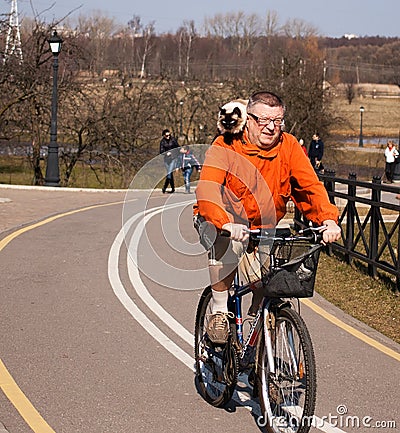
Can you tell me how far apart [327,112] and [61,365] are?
4456 centimetres

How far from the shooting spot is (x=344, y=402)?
636 centimetres

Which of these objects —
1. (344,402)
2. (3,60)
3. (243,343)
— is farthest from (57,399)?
(3,60)

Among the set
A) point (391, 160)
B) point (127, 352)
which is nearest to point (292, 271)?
point (127, 352)

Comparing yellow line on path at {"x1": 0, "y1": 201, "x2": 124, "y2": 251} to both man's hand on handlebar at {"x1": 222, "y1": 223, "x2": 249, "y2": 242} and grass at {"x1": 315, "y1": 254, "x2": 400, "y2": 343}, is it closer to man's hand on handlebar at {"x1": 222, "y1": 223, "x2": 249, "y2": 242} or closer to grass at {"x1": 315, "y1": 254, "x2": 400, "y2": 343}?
grass at {"x1": 315, "y1": 254, "x2": 400, "y2": 343}

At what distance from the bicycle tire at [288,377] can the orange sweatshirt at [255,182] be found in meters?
0.68

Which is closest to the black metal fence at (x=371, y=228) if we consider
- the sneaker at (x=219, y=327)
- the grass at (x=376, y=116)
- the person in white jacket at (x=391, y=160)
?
the sneaker at (x=219, y=327)

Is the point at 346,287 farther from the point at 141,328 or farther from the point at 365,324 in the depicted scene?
the point at 141,328

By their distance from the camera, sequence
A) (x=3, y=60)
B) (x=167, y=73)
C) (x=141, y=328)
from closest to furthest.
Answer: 1. (x=141, y=328)
2. (x=3, y=60)
3. (x=167, y=73)

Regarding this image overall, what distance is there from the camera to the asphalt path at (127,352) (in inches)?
236

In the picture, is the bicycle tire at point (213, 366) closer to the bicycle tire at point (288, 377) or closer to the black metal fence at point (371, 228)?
the bicycle tire at point (288, 377)

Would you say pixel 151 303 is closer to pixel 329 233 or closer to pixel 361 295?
pixel 361 295

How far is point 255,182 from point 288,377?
1228 millimetres

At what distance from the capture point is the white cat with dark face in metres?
5.73

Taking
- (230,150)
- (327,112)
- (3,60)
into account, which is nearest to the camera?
(230,150)
